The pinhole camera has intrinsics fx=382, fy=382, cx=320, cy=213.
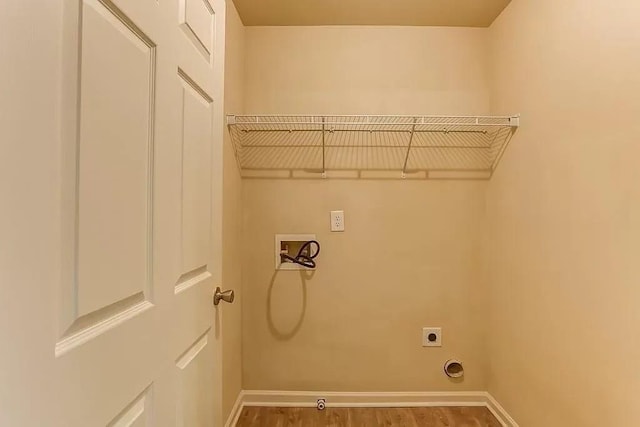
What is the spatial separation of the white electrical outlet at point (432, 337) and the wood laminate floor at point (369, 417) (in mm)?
379

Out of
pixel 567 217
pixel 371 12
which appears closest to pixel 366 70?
pixel 371 12

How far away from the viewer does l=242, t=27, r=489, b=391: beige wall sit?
93.8 inches

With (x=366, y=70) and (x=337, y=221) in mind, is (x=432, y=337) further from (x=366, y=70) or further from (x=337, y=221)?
(x=366, y=70)

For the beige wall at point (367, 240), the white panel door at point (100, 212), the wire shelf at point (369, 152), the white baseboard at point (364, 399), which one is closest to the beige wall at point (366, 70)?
the beige wall at point (367, 240)

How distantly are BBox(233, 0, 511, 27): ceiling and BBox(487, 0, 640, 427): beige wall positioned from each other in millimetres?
164

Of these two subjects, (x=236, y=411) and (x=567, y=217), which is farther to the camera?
(x=236, y=411)

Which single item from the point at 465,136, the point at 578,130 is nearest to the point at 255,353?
the point at 465,136

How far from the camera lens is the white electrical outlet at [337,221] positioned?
238cm

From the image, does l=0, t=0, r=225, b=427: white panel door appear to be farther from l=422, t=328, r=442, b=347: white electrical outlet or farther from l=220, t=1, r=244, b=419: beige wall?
l=422, t=328, r=442, b=347: white electrical outlet

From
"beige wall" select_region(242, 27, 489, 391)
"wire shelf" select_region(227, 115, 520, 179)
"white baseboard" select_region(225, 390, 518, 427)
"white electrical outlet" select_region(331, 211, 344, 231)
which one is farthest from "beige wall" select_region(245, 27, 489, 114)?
"white baseboard" select_region(225, 390, 518, 427)

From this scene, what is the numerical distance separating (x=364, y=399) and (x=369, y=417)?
133 mm

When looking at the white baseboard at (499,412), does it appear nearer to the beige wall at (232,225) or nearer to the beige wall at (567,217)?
the beige wall at (567,217)

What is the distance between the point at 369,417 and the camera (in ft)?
7.30

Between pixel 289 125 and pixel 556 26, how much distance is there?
144 cm
